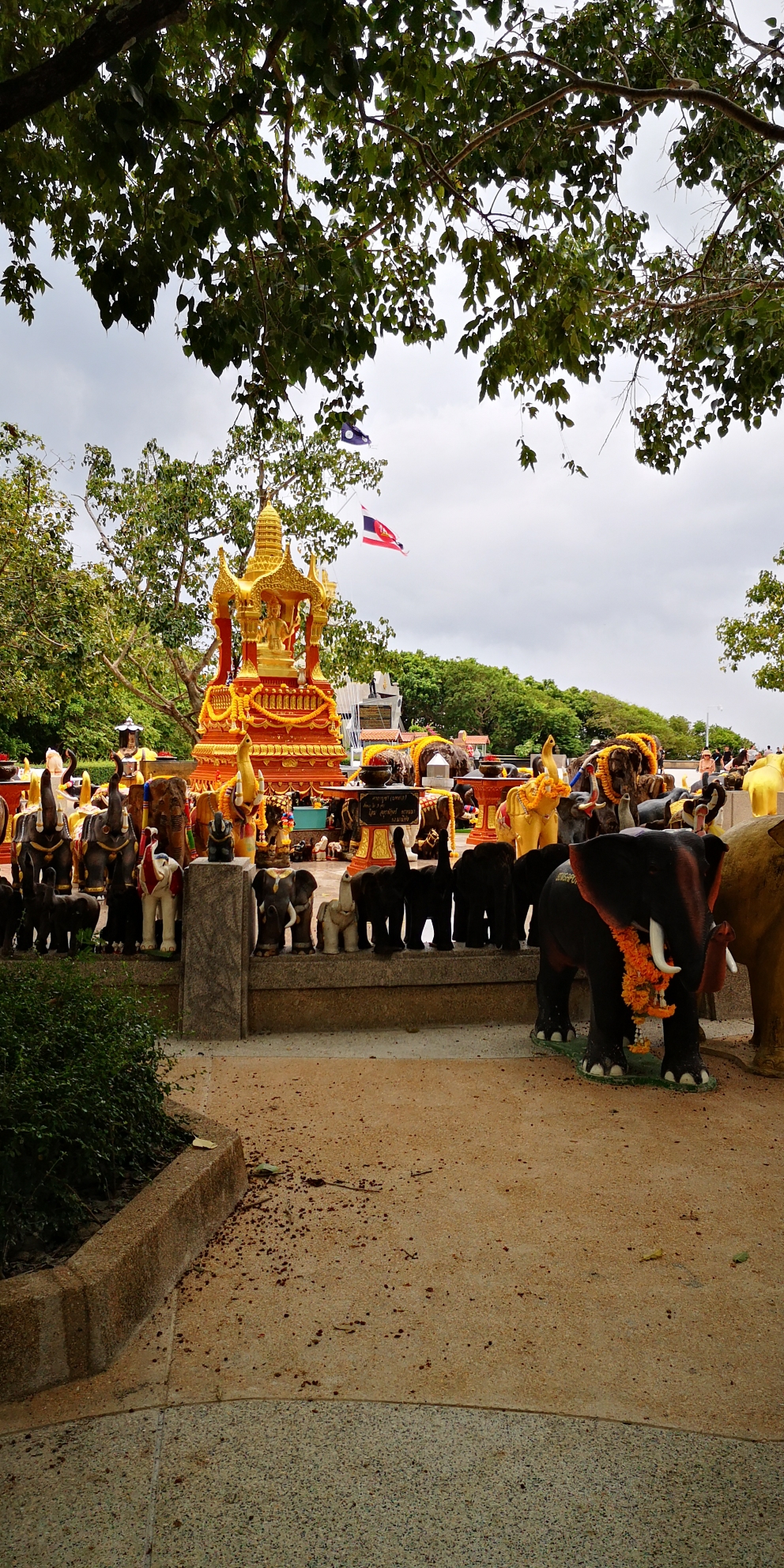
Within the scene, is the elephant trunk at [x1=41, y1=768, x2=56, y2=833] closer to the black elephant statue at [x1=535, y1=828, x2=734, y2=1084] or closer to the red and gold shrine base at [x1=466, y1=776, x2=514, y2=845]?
the black elephant statue at [x1=535, y1=828, x2=734, y2=1084]

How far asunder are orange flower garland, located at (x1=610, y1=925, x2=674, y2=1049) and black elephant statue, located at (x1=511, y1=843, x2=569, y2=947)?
1.54 meters

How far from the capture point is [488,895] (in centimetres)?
752

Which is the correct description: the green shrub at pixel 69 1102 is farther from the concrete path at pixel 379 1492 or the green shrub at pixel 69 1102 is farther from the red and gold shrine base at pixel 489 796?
the red and gold shrine base at pixel 489 796

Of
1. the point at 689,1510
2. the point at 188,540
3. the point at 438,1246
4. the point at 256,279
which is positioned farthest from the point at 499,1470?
the point at 188,540

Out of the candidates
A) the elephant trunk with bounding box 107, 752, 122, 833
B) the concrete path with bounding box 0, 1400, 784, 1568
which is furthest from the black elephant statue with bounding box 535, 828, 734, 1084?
the elephant trunk with bounding box 107, 752, 122, 833

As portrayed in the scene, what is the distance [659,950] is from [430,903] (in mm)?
2187

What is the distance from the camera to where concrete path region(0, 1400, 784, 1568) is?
8.35 ft

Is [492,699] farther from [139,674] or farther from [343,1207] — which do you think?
[343,1207]

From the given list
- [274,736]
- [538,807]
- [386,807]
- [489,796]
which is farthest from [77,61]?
[274,736]

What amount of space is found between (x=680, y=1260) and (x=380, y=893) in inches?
146

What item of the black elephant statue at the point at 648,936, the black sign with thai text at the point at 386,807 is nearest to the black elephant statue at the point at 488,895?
the black elephant statue at the point at 648,936

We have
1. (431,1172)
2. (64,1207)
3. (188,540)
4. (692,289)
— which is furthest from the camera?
(188,540)

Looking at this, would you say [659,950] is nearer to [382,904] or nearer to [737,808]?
[382,904]

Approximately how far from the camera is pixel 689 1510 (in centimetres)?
270
